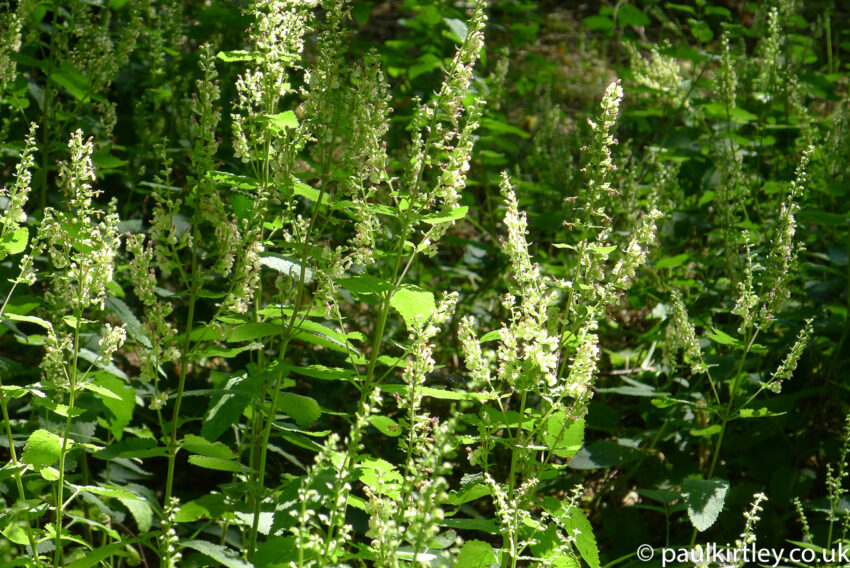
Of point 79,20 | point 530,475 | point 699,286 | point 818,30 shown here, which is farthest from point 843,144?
point 79,20

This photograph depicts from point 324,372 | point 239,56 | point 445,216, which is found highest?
point 239,56

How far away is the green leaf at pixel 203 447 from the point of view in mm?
2213

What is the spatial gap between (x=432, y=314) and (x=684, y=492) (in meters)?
1.19

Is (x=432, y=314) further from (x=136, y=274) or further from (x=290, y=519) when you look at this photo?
(x=136, y=274)

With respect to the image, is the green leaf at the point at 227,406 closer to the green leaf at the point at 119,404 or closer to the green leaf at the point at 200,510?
the green leaf at the point at 200,510

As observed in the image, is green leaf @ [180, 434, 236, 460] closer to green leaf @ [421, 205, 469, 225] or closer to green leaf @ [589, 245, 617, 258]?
green leaf @ [421, 205, 469, 225]

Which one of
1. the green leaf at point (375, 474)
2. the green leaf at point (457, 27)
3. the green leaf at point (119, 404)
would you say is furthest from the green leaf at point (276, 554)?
the green leaf at point (457, 27)

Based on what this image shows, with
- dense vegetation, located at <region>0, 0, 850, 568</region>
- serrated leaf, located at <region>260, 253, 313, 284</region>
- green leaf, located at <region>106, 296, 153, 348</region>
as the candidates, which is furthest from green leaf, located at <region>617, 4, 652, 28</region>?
green leaf, located at <region>106, 296, 153, 348</region>

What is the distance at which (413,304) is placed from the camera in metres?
2.06

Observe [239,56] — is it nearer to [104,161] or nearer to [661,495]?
[104,161]

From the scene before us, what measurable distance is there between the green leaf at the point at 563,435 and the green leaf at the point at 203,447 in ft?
2.83

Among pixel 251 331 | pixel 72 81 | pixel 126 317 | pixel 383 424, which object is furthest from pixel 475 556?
pixel 72 81

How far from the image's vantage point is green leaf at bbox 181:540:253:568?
7.08ft

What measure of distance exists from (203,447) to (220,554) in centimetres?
28
